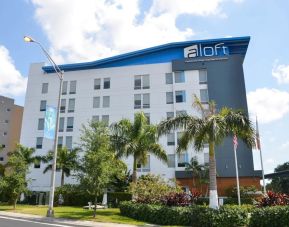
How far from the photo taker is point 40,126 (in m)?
58.1

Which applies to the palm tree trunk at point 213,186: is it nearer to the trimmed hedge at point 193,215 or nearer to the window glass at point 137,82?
the trimmed hedge at point 193,215

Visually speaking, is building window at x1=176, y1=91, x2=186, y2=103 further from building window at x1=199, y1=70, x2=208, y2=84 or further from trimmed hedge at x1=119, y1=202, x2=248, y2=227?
trimmed hedge at x1=119, y1=202, x2=248, y2=227

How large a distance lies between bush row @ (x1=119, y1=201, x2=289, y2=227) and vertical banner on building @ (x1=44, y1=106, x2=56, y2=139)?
8.38 metres

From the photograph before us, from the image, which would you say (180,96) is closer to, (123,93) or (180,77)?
(180,77)

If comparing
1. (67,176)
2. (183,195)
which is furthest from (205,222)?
(67,176)

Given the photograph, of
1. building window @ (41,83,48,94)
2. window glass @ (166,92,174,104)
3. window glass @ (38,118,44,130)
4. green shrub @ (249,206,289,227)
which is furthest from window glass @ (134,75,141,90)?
green shrub @ (249,206,289,227)

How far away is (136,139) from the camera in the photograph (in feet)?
111

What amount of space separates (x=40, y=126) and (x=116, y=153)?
94.2ft

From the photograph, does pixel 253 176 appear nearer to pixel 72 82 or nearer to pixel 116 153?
pixel 116 153

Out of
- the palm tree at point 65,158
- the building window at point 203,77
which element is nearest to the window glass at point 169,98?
the building window at point 203,77

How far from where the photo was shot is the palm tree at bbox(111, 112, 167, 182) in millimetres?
33594

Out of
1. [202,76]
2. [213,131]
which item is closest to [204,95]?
[202,76]

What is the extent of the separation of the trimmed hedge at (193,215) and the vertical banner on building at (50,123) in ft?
27.2

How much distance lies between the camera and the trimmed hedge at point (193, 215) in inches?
777
